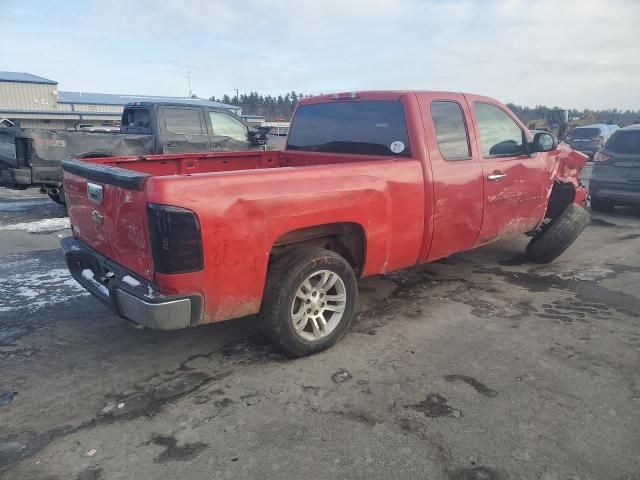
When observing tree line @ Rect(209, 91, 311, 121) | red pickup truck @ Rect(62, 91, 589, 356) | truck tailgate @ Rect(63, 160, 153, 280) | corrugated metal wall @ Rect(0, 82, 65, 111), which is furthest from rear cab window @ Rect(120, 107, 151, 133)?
tree line @ Rect(209, 91, 311, 121)

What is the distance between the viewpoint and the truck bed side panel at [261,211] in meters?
2.82

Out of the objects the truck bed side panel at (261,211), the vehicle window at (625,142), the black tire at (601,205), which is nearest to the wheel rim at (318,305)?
the truck bed side panel at (261,211)

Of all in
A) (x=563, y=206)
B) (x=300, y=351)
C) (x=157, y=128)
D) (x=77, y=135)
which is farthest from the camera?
(x=157, y=128)

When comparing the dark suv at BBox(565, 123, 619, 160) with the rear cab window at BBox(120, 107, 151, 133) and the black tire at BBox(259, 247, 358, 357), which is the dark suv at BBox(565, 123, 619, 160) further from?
the black tire at BBox(259, 247, 358, 357)

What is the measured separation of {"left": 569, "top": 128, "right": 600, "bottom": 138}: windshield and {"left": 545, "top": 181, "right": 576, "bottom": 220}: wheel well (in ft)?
51.5

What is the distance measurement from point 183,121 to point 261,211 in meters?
7.31

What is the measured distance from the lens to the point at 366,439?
262 cm

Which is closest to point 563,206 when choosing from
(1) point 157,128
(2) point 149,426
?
(2) point 149,426

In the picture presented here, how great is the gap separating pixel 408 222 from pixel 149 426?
2.40 metres

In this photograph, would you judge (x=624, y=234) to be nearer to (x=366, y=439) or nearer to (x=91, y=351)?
(x=366, y=439)

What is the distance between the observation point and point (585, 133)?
19672mm

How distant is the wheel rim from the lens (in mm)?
3469

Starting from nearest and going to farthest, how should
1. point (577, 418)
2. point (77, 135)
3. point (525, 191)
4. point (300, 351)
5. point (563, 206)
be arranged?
point (577, 418) → point (300, 351) → point (525, 191) → point (563, 206) → point (77, 135)

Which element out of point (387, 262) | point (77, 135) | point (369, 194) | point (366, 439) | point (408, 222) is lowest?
point (366, 439)
